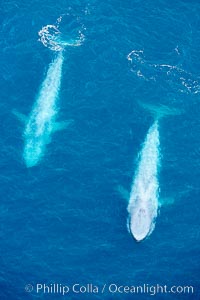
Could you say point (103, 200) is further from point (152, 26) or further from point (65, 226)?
point (152, 26)

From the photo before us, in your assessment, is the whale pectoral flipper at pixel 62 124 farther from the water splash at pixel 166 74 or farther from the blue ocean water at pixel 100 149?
the water splash at pixel 166 74

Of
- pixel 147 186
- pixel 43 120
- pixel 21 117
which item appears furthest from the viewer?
pixel 21 117

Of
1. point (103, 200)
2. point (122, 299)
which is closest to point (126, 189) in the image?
point (103, 200)

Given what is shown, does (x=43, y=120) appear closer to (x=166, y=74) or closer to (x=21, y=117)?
(x=21, y=117)

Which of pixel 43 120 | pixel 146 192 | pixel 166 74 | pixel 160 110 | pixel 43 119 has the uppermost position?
pixel 166 74

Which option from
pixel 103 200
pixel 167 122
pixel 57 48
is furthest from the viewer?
pixel 57 48

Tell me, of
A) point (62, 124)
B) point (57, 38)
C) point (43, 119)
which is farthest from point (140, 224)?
point (57, 38)

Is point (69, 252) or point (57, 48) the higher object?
point (57, 48)
